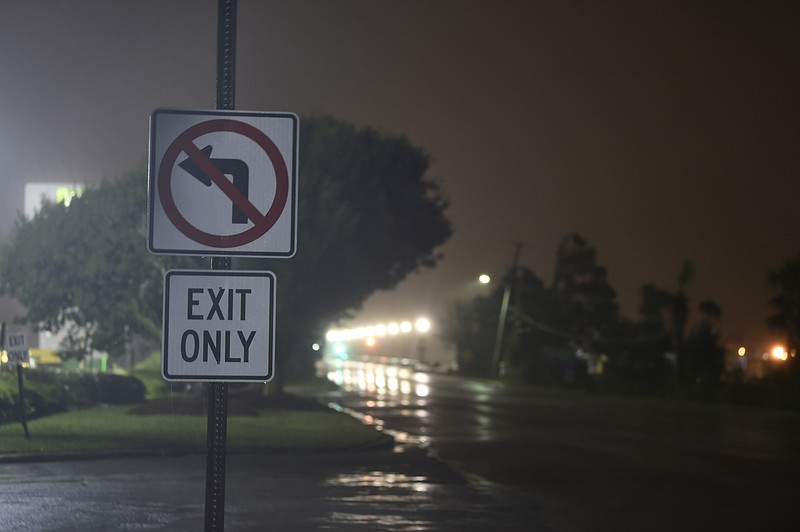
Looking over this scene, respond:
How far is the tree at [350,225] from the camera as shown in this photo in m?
34.7

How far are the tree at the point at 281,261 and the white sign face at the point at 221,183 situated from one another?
26.9 meters

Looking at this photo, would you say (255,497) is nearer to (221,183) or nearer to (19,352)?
(19,352)

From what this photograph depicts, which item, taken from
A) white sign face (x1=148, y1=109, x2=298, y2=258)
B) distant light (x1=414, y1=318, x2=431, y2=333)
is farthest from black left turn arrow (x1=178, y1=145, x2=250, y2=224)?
distant light (x1=414, y1=318, x2=431, y2=333)

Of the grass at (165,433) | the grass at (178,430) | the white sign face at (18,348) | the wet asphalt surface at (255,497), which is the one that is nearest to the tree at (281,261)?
the grass at (178,430)

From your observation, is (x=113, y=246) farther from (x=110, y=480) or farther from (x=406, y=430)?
(x=110, y=480)

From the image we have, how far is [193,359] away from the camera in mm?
4730

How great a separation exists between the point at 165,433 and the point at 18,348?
4225mm

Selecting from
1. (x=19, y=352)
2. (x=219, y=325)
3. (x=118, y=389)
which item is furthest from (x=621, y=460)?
(x=118, y=389)

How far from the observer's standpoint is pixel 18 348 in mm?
19328

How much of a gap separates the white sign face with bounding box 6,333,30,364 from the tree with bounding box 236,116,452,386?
1210cm

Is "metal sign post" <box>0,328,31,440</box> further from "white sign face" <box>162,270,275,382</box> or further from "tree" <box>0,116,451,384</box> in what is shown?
"white sign face" <box>162,270,275,382</box>

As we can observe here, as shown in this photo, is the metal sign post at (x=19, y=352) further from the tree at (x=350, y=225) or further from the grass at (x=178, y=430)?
the tree at (x=350, y=225)

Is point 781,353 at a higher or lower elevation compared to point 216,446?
higher

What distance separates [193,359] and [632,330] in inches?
2575
